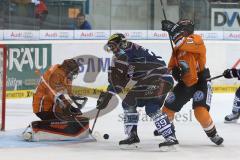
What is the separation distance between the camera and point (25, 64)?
12328 millimetres

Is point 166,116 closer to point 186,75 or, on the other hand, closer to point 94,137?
point 186,75

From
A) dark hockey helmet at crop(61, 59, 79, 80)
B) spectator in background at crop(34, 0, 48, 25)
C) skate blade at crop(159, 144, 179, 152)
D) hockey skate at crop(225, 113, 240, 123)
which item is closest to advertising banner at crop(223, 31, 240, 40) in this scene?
spectator in background at crop(34, 0, 48, 25)

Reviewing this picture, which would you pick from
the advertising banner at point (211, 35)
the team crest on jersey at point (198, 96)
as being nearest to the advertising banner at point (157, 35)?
the advertising banner at point (211, 35)

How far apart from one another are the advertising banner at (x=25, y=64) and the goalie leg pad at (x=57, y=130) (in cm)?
413

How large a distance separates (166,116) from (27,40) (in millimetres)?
5567

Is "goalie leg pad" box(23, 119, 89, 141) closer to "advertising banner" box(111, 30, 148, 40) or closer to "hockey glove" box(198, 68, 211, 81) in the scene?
"hockey glove" box(198, 68, 211, 81)

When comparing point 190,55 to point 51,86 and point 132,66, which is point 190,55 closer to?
point 132,66

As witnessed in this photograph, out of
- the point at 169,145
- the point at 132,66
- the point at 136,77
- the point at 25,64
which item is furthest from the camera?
the point at 25,64

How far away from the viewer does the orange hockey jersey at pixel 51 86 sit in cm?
816

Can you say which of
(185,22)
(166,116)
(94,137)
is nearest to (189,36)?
(185,22)

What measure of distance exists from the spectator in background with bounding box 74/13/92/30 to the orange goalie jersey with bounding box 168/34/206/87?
5723 millimetres

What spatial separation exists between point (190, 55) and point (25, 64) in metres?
5.05

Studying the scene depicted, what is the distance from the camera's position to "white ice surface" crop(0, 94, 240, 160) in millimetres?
Answer: 7148

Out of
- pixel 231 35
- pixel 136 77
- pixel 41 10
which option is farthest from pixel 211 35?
pixel 136 77
